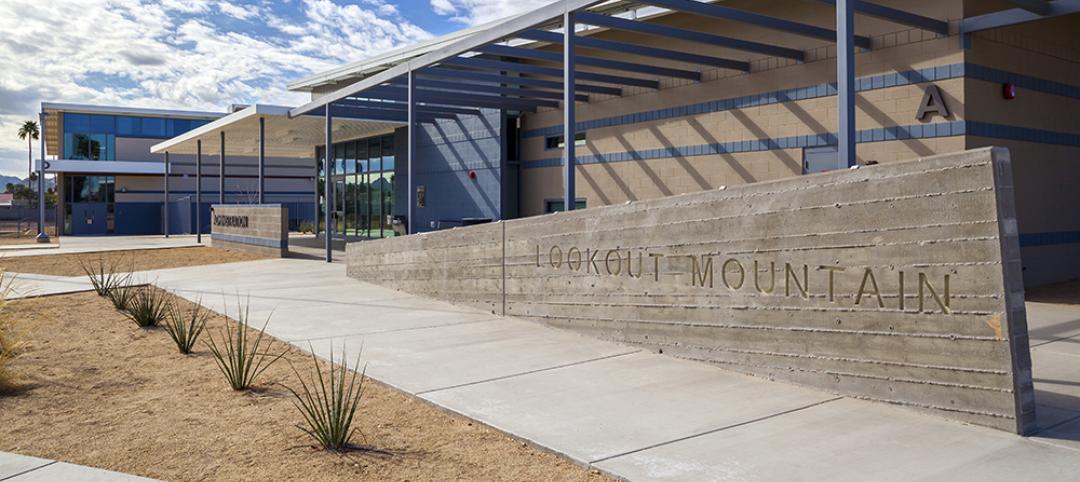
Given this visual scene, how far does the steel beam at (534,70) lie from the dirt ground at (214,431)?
7.81 metres

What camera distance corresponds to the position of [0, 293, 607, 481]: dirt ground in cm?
500

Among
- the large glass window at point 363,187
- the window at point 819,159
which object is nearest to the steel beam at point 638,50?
the window at point 819,159

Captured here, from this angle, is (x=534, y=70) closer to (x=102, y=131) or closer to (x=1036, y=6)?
(x=1036, y=6)

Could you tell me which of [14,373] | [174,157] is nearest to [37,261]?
[14,373]

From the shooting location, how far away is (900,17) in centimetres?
1134

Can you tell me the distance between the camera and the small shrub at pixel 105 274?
14.5 metres

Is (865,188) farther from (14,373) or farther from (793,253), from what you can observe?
(14,373)

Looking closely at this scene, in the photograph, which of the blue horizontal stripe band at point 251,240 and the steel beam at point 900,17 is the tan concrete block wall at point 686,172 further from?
the blue horizontal stripe band at point 251,240

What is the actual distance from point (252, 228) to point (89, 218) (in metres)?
31.4

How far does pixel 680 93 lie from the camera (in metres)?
16.9

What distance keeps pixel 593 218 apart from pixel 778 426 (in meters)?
4.32

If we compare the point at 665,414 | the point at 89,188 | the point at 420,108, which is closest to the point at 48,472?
the point at 665,414

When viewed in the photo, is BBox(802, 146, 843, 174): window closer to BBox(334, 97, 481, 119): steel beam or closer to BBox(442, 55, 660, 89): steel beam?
BBox(442, 55, 660, 89): steel beam

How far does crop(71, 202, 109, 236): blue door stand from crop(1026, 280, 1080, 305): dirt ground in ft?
172
